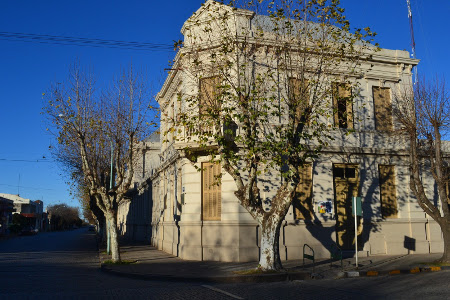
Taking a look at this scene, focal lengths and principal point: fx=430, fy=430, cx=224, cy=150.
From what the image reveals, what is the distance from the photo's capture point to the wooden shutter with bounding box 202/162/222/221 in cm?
1819

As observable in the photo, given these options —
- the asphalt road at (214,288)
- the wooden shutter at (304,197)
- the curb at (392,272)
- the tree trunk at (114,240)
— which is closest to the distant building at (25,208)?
the tree trunk at (114,240)

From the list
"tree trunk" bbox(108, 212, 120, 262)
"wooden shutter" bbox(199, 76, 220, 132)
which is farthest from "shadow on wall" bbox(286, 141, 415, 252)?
"tree trunk" bbox(108, 212, 120, 262)

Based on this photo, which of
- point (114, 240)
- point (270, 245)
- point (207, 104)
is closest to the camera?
point (270, 245)

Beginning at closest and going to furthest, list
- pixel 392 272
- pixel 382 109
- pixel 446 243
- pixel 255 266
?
1. pixel 392 272
2. pixel 255 266
3. pixel 446 243
4. pixel 382 109

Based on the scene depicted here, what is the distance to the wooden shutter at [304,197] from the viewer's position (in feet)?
60.4

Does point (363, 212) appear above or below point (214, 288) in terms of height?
above

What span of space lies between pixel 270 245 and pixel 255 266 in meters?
2.09

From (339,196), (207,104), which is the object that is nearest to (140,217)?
(339,196)

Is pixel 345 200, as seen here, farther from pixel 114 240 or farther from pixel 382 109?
pixel 114 240

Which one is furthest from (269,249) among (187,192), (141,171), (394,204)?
(141,171)

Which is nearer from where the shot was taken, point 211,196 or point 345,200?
point 211,196

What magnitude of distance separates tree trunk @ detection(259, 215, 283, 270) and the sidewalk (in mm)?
469

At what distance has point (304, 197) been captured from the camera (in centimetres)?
1864

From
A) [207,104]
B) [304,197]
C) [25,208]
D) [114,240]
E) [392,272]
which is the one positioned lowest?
[392,272]
